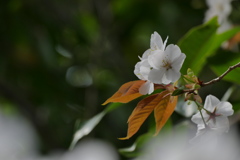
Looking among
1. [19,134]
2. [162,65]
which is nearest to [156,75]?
[162,65]

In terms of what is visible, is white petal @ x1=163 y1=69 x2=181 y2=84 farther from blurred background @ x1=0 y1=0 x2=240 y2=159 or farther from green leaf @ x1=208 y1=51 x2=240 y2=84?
blurred background @ x1=0 y1=0 x2=240 y2=159

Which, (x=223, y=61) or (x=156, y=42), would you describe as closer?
(x=156, y=42)

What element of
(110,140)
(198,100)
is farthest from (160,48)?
(110,140)

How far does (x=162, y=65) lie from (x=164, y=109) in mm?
96

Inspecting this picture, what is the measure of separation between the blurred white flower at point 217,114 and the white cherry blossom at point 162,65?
0.07 m

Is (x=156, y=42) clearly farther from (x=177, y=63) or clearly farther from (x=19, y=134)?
(x=19, y=134)

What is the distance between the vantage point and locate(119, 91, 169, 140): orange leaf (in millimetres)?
701

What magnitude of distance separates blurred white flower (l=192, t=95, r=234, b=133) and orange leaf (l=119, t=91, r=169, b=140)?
79 millimetres

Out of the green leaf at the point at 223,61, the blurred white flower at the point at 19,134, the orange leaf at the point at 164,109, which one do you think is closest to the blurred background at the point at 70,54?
the blurred white flower at the point at 19,134

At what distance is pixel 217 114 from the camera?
678mm

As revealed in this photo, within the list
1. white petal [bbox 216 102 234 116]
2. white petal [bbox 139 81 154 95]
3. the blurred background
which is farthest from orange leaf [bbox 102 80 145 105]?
the blurred background

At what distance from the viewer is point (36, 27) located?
2.10 m

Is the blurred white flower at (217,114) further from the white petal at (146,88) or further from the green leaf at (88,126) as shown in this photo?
the green leaf at (88,126)

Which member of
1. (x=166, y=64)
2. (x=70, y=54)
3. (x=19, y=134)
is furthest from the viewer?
(x=70, y=54)
